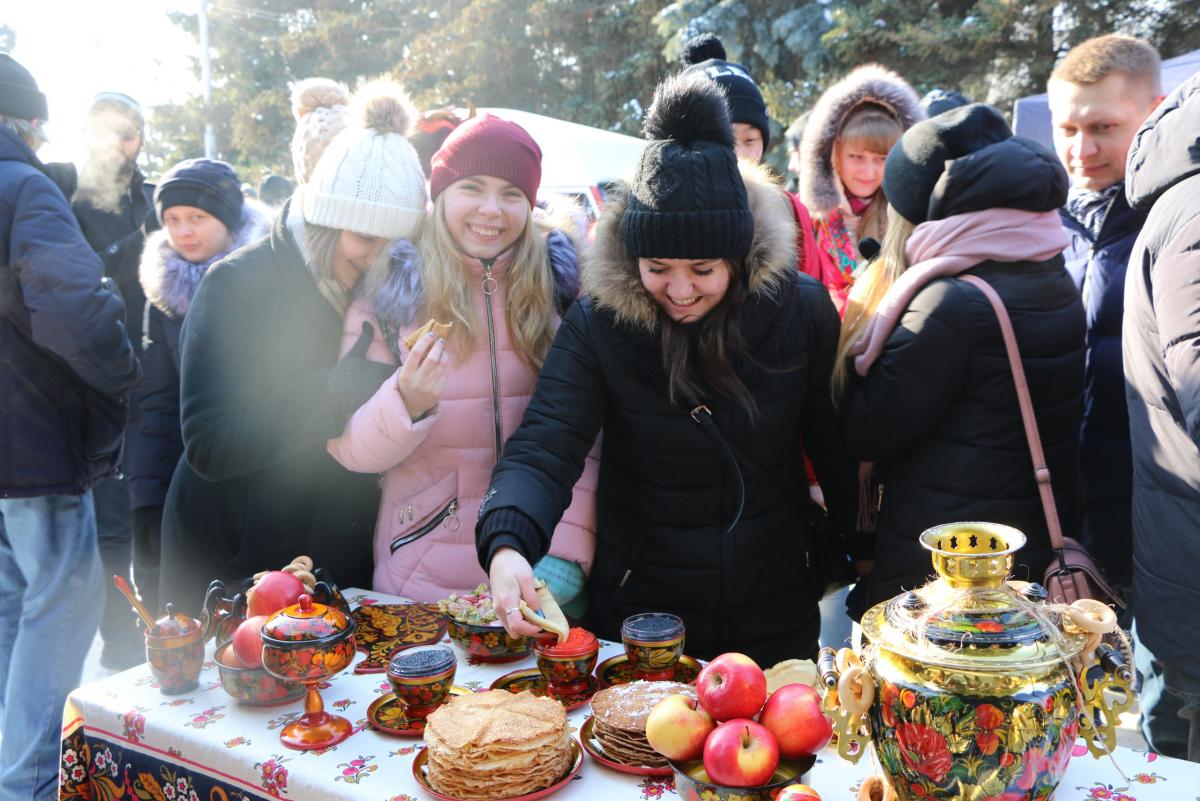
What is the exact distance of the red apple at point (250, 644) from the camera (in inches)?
58.4

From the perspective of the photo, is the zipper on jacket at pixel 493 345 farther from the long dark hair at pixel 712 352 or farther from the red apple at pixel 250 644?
the red apple at pixel 250 644

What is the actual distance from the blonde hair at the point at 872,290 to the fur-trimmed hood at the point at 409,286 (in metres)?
0.67

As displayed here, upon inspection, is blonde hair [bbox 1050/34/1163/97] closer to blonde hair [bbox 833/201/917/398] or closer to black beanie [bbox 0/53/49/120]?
blonde hair [bbox 833/201/917/398]

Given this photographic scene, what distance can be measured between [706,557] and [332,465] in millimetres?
899

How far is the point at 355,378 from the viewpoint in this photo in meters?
1.95

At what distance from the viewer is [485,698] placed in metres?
1.33

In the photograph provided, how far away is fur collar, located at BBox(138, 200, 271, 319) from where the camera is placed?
2.89 meters

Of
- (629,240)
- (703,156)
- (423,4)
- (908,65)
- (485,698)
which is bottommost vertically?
(485,698)

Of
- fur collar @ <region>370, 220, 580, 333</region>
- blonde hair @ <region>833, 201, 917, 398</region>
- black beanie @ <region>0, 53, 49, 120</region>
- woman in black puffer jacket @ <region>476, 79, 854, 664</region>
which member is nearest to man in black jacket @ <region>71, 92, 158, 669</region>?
black beanie @ <region>0, 53, 49, 120</region>

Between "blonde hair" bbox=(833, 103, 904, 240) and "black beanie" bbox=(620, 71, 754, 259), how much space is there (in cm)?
146

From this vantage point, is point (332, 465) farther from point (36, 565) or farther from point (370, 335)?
point (36, 565)

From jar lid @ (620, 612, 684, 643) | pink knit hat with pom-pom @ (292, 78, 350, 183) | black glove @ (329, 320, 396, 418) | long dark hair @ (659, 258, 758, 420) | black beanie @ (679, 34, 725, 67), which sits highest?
black beanie @ (679, 34, 725, 67)

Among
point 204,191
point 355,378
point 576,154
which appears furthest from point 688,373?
point 576,154

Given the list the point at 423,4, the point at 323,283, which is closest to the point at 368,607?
the point at 323,283
